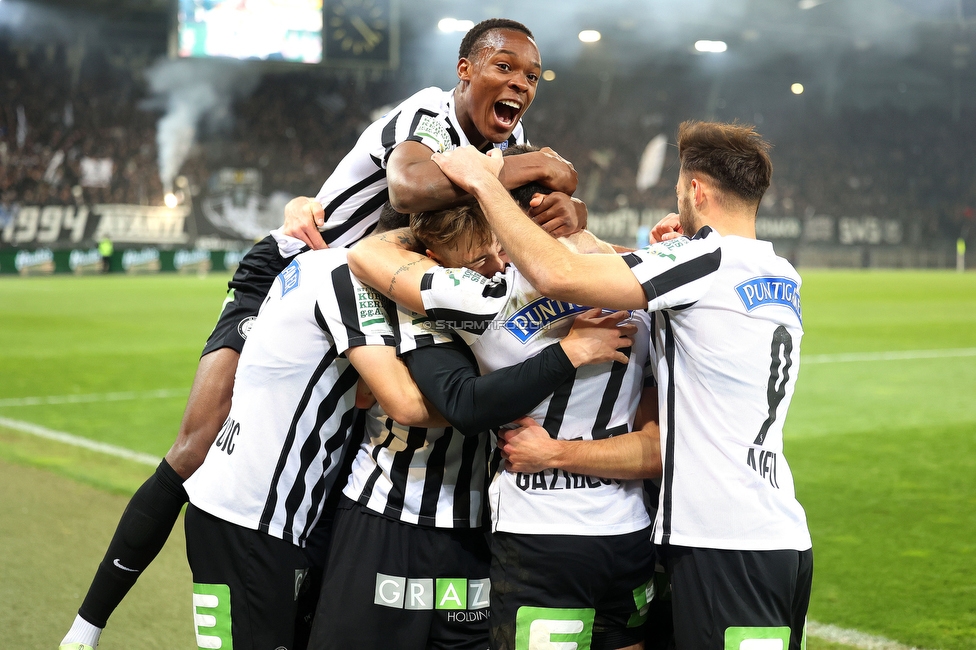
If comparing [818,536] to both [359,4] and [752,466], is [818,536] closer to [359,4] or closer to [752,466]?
[752,466]

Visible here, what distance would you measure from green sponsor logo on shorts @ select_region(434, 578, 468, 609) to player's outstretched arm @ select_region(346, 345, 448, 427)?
0.41 m

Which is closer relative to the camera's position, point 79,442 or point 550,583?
point 550,583

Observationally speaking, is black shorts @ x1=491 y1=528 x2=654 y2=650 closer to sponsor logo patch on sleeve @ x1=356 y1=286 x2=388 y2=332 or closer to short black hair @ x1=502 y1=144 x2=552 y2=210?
sponsor logo patch on sleeve @ x1=356 y1=286 x2=388 y2=332

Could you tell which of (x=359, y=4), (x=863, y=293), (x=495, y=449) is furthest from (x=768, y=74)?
(x=495, y=449)

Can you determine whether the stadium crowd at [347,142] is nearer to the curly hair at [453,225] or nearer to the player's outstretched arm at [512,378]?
the curly hair at [453,225]

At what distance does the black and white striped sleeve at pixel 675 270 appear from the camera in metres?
2.06

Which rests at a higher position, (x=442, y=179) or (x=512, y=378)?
(x=442, y=179)

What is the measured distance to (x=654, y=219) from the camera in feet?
129

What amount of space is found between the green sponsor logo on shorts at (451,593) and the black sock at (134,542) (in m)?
1.26

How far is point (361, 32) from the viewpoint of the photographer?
22203 millimetres

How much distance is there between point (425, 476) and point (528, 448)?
0.33 metres

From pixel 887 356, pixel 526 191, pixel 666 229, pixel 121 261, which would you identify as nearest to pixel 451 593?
pixel 526 191

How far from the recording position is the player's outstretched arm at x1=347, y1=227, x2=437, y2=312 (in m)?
2.18

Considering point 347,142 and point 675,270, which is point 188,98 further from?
point 675,270
